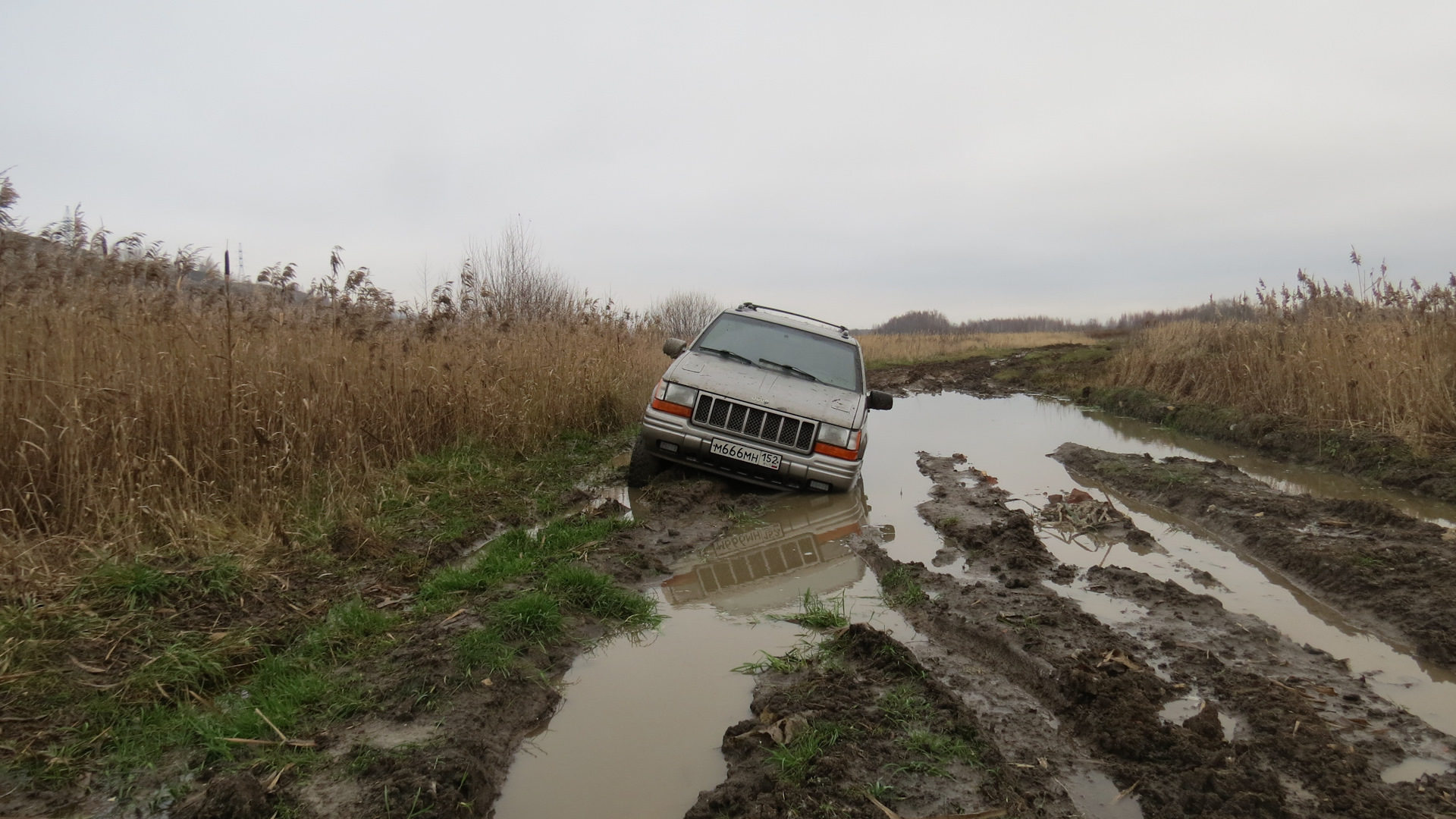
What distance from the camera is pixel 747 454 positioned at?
7066mm

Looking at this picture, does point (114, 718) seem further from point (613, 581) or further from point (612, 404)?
point (612, 404)

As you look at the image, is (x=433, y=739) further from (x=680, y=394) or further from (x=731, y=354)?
(x=731, y=354)

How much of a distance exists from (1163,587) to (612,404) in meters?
8.19

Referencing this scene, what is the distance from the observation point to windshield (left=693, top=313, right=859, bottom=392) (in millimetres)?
8000

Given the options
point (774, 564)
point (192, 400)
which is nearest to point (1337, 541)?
point (774, 564)

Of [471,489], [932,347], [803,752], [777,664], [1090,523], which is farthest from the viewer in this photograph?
[932,347]

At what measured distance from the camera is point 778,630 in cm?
420

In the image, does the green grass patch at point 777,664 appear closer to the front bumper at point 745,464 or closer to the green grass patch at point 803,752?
the green grass patch at point 803,752

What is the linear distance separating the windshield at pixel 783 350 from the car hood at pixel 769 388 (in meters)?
0.15

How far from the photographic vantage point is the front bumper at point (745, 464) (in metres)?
7.07

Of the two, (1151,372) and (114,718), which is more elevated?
(1151,372)

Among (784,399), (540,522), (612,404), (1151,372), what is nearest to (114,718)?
(540,522)

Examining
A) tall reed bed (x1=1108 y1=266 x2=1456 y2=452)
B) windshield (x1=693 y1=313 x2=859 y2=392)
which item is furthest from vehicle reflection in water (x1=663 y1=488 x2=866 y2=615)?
tall reed bed (x1=1108 y1=266 x2=1456 y2=452)

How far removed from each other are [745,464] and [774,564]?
171cm
